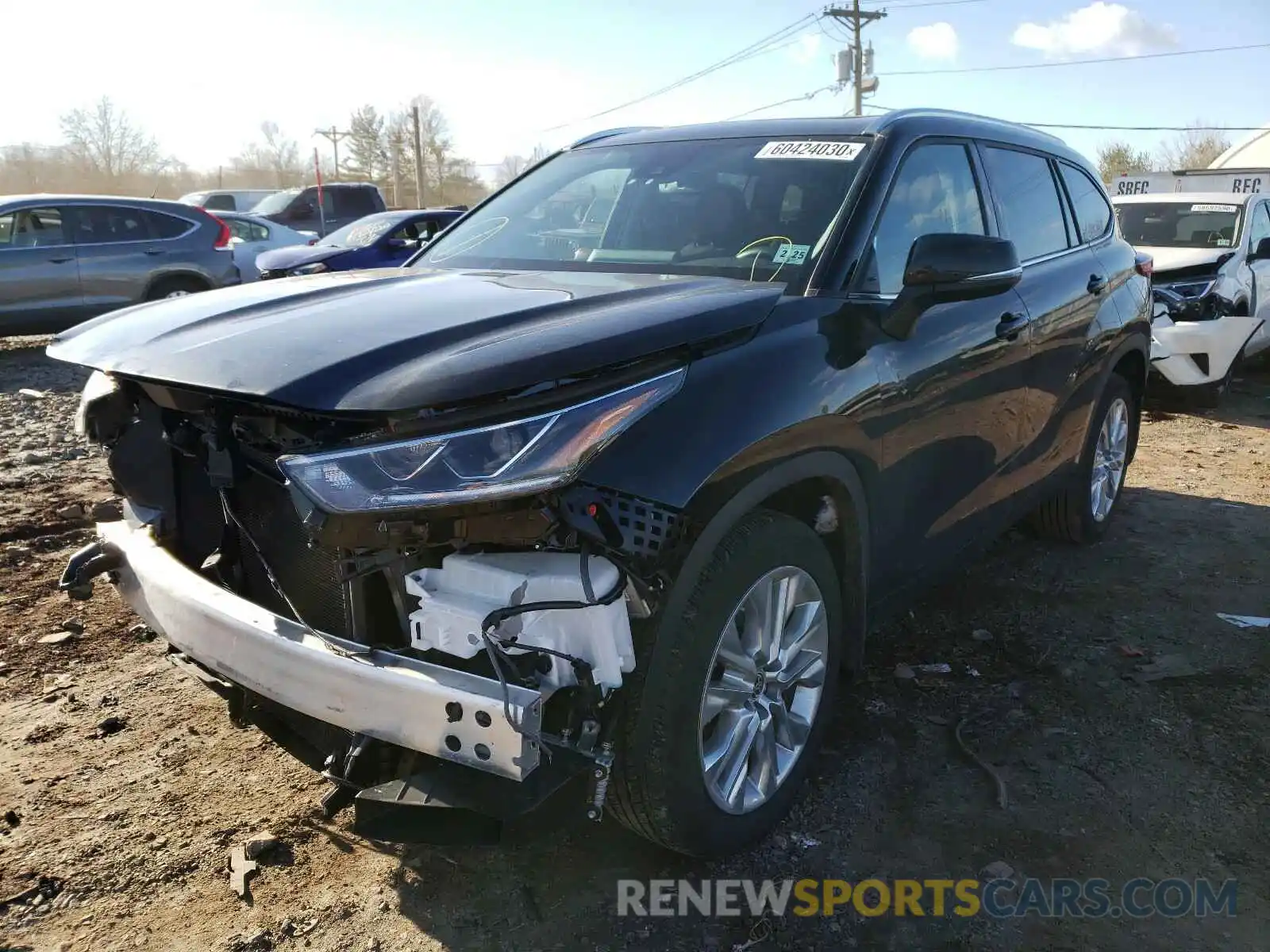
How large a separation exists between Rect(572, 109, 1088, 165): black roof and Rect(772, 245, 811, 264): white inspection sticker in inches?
22.6

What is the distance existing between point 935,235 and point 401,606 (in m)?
1.76

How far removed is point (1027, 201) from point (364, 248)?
8.45 meters

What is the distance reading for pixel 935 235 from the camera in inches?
106

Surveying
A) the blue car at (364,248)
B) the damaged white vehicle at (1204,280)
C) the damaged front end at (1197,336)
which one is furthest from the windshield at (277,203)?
the damaged front end at (1197,336)

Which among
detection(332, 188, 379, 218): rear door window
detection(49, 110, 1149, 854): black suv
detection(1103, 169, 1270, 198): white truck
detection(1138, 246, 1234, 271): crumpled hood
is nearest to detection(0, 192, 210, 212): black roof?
detection(332, 188, 379, 218): rear door window

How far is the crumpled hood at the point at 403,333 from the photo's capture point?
6.31 ft

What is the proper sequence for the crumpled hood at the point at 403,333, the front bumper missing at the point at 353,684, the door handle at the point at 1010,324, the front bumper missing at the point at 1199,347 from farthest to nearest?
the front bumper missing at the point at 1199,347
the door handle at the point at 1010,324
the crumpled hood at the point at 403,333
the front bumper missing at the point at 353,684

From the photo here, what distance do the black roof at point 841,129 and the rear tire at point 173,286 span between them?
937cm

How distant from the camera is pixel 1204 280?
8906mm

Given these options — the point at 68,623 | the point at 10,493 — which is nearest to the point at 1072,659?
the point at 68,623

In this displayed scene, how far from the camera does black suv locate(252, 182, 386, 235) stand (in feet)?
65.7

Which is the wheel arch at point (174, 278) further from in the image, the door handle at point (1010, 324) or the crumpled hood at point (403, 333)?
the door handle at point (1010, 324)

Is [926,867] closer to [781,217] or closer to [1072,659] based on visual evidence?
[1072,659]

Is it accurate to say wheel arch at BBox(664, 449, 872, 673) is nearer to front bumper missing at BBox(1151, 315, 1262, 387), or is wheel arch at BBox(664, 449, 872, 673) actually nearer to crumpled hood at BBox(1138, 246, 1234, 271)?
front bumper missing at BBox(1151, 315, 1262, 387)
